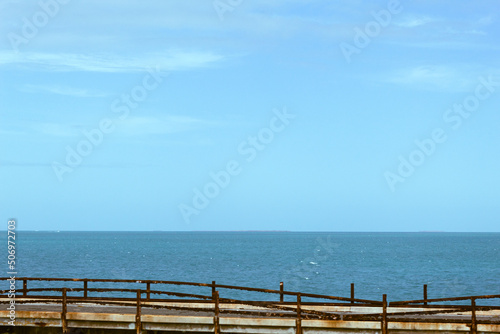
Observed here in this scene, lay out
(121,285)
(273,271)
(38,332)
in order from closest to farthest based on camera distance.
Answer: (38,332) < (121,285) < (273,271)

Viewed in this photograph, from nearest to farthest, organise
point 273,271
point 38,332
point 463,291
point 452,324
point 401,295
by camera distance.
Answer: point 452,324 < point 38,332 < point 401,295 < point 463,291 < point 273,271

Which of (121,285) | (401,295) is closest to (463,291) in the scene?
(401,295)

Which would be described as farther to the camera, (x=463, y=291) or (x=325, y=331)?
(x=463, y=291)

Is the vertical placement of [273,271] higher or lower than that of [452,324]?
higher

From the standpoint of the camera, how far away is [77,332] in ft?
69.7

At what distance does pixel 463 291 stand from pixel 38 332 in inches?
2445

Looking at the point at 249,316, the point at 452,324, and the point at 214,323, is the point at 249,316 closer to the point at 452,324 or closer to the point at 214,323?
the point at 214,323

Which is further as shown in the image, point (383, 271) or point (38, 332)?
point (383, 271)

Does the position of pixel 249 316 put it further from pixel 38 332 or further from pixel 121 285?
pixel 121 285

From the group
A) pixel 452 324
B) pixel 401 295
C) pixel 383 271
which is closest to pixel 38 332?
pixel 452 324

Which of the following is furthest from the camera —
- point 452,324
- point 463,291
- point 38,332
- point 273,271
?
point 273,271

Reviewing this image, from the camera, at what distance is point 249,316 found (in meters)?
21.1

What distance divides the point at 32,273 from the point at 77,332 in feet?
247

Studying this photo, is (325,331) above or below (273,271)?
below
